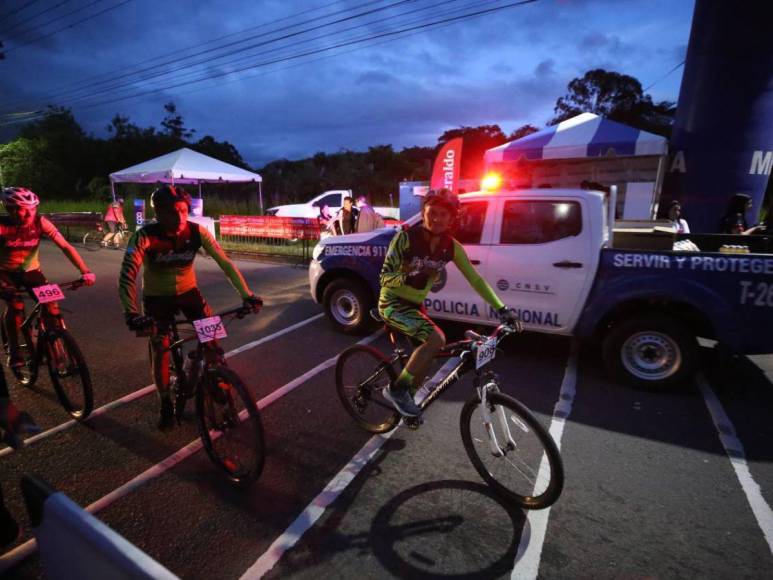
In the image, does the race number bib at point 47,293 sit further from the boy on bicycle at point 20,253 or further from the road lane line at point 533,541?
the road lane line at point 533,541

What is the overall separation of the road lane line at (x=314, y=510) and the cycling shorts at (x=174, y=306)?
1.69 meters

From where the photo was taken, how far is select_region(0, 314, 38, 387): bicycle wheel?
423cm

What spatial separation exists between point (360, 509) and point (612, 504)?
170 centimetres

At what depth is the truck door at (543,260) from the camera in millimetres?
4609

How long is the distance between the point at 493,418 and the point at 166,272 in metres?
2.74

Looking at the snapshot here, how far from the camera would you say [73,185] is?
47562mm

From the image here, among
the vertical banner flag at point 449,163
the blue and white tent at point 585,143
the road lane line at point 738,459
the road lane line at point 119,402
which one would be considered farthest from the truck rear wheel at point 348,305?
the blue and white tent at point 585,143

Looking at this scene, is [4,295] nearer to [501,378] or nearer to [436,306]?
[436,306]

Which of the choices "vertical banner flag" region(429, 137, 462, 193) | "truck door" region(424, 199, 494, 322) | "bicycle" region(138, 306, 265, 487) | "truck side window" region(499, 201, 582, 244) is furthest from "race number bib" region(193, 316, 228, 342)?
"vertical banner flag" region(429, 137, 462, 193)

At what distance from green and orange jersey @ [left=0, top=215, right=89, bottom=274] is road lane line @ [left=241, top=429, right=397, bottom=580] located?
10.4ft

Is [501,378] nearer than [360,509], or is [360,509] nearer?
[360,509]

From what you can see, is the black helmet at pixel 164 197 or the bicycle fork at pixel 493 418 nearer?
the bicycle fork at pixel 493 418

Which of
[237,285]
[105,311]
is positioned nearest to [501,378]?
[237,285]

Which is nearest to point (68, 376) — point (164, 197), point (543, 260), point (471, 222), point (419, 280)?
point (164, 197)
